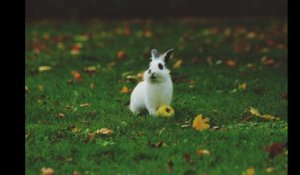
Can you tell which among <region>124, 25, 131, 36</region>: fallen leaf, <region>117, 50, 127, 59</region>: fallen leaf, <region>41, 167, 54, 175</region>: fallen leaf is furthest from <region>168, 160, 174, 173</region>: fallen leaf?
<region>124, 25, 131, 36</region>: fallen leaf

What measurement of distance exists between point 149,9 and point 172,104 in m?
10.5

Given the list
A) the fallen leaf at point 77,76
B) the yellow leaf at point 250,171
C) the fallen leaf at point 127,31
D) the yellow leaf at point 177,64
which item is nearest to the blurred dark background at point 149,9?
the fallen leaf at point 127,31

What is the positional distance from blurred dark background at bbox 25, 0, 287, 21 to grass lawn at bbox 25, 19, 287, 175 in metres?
2.20

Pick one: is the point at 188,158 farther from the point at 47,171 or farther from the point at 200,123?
the point at 47,171

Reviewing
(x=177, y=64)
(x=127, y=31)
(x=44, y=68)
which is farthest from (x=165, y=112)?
(x=127, y=31)

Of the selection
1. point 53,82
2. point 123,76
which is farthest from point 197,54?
point 53,82

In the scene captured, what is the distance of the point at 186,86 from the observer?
9.56m

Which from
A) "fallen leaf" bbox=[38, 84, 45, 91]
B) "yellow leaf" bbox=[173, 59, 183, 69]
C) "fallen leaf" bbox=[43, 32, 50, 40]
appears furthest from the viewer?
"fallen leaf" bbox=[43, 32, 50, 40]

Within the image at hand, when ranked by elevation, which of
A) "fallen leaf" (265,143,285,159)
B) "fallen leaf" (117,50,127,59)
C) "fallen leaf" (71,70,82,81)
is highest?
"fallen leaf" (117,50,127,59)

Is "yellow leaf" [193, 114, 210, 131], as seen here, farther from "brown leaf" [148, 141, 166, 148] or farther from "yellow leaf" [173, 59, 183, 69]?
"yellow leaf" [173, 59, 183, 69]

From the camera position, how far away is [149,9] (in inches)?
727

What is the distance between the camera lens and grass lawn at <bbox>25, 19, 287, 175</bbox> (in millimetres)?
5750
